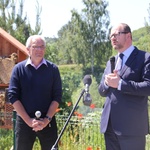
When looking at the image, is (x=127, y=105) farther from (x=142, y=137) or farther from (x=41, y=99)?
(x=41, y=99)

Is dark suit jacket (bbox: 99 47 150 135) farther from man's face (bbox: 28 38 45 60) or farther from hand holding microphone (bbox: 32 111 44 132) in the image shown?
man's face (bbox: 28 38 45 60)

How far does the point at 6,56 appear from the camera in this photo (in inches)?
201

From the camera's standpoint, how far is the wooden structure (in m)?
5.07

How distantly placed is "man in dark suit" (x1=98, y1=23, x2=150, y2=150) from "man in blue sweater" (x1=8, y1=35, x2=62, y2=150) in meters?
0.71

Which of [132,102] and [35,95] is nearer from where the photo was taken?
[132,102]

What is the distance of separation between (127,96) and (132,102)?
2.5 inches

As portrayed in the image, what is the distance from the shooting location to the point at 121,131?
3.06 meters

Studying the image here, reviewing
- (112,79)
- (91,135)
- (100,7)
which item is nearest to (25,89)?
(112,79)

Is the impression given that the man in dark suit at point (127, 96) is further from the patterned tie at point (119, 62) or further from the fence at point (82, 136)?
the fence at point (82, 136)

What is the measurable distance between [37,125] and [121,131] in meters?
0.84

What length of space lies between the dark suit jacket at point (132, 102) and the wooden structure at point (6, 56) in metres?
2.25

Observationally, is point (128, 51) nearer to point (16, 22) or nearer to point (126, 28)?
point (126, 28)

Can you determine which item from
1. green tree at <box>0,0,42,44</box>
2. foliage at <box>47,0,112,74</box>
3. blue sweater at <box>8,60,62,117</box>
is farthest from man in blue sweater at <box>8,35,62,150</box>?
foliage at <box>47,0,112,74</box>

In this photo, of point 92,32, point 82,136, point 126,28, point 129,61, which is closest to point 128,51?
point 129,61
